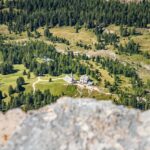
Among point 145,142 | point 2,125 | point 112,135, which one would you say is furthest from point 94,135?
point 2,125

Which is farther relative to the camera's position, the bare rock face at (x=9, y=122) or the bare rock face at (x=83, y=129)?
the bare rock face at (x=9, y=122)

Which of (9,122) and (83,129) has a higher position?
(83,129)

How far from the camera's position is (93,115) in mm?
27141

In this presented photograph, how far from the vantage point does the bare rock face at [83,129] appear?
25.9 m

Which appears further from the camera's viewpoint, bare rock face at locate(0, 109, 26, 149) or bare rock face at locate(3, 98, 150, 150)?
bare rock face at locate(0, 109, 26, 149)

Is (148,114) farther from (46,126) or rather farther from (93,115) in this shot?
(46,126)

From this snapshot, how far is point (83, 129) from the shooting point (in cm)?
2656

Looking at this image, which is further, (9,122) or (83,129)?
(9,122)

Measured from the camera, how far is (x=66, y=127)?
26734 millimetres

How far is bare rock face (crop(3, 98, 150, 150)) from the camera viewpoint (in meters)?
25.9

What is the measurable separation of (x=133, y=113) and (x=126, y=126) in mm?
1042

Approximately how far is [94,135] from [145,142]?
250 cm

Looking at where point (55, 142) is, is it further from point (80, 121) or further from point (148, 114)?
point (148, 114)

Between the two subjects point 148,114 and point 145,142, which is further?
point 148,114
